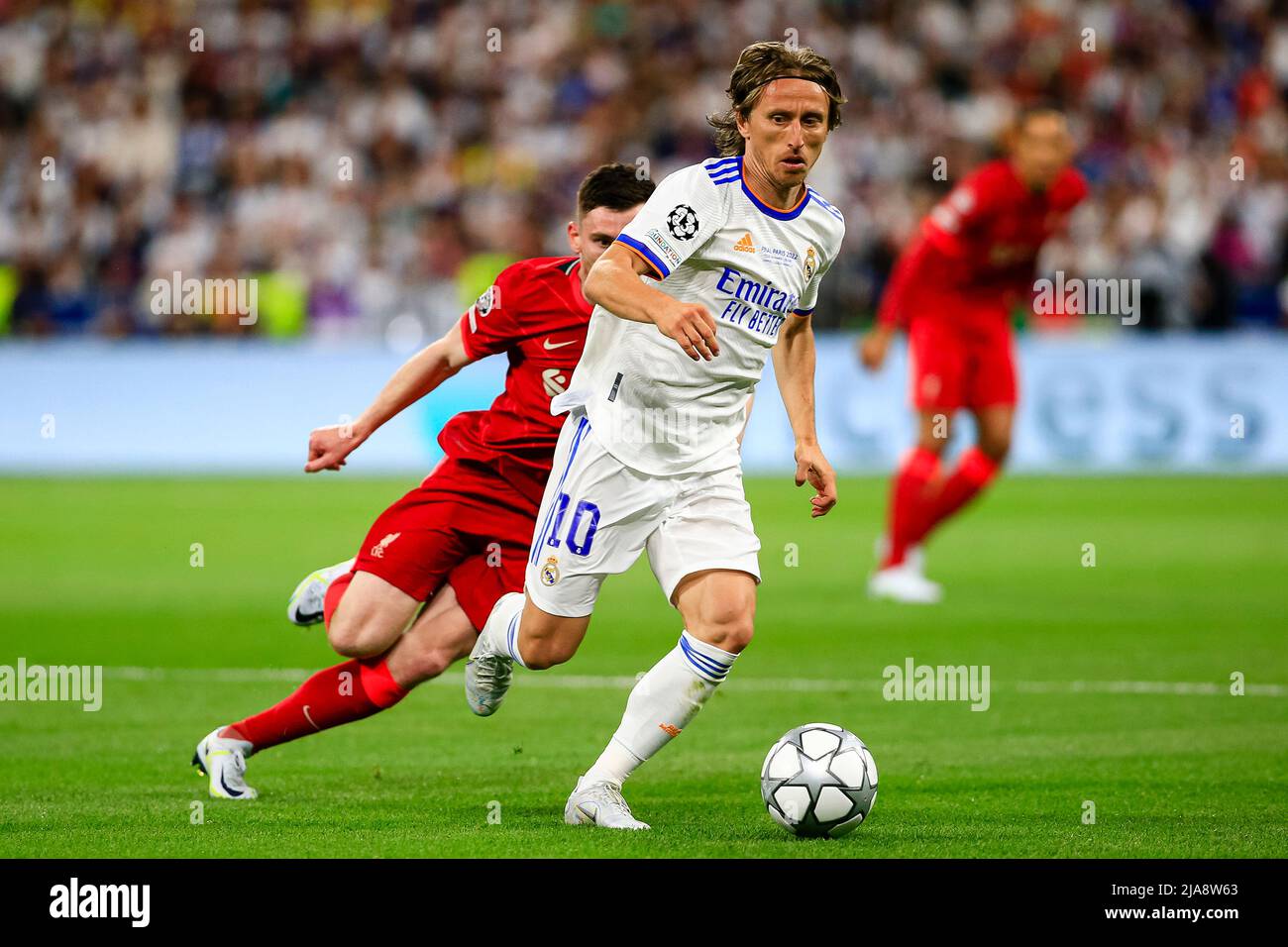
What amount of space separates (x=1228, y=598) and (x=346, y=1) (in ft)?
55.1

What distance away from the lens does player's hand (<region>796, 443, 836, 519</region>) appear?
19.1ft

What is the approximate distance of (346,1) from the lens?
990 inches

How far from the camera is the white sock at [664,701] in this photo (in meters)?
5.66

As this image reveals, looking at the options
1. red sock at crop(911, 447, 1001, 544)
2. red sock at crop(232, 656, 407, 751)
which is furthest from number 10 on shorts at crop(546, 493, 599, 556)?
red sock at crop(911, 447, 1001, 544)

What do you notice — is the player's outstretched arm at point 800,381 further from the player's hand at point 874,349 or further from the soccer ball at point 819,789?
the player's hand at point 874,349

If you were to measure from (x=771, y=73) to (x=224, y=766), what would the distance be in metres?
2.90

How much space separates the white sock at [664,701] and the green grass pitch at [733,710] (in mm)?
236

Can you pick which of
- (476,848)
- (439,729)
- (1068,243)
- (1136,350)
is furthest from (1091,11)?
(476,848)

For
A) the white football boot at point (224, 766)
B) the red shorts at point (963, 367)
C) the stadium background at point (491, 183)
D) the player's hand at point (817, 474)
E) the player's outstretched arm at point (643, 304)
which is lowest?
the white football boot at point (224, 766)

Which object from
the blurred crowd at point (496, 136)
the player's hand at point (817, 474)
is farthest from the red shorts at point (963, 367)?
the blurred crowd at point (496, 136)

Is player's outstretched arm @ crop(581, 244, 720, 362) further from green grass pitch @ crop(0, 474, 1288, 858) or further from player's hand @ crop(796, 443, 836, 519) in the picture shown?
green grass pitch @ crop(0, 474, 1288, 858)

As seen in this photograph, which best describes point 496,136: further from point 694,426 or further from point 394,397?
point 694,426
